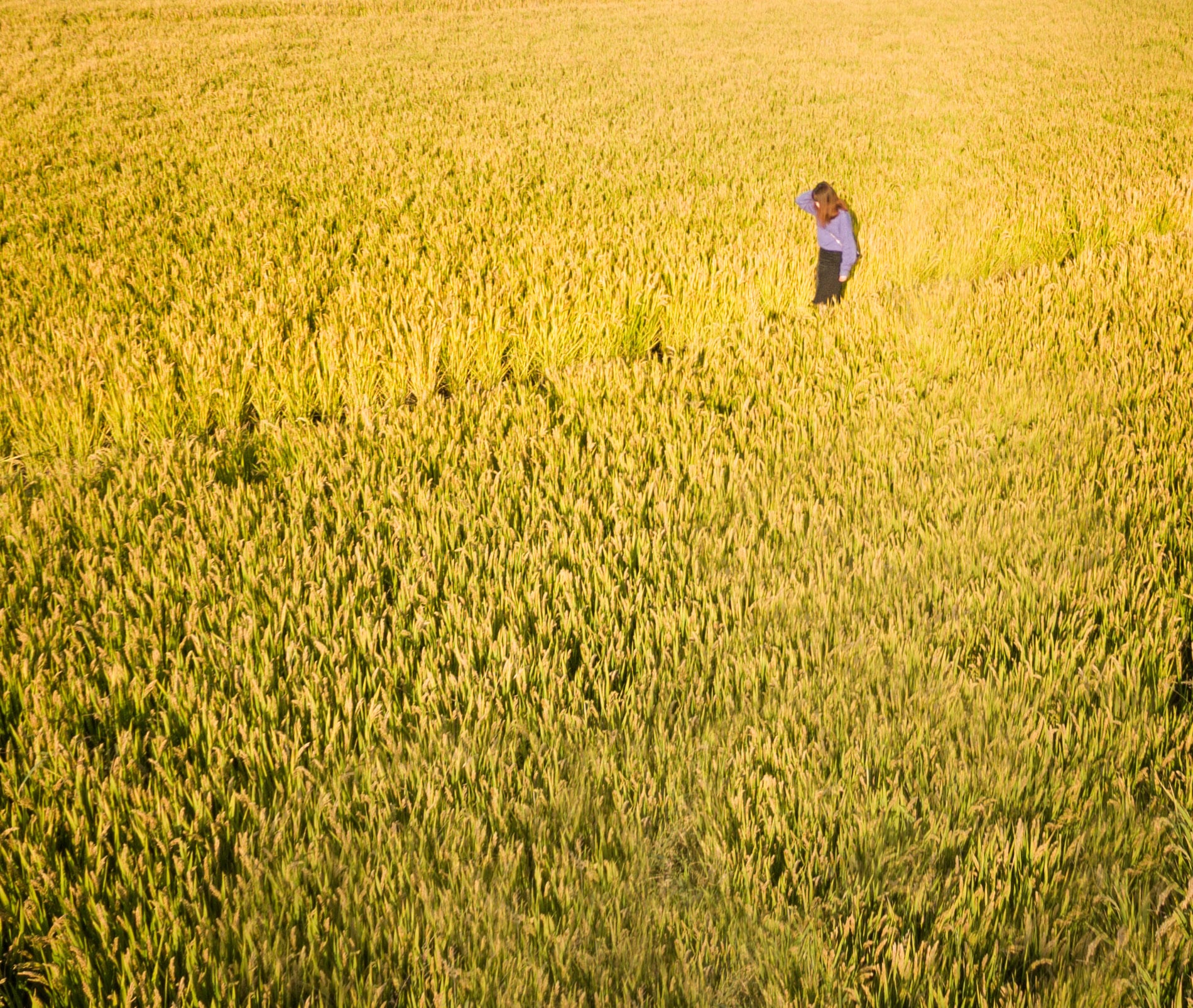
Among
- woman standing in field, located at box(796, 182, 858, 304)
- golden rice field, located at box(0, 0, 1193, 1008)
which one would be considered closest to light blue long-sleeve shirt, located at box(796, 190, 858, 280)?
woman standing in field, located at box(796, 182, 858, 304)

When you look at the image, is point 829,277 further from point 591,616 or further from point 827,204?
point 591,616

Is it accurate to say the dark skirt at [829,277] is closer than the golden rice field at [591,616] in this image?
No

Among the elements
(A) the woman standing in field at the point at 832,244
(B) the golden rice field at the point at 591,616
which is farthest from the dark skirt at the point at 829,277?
(B) the golden rice field at the point at 591,616

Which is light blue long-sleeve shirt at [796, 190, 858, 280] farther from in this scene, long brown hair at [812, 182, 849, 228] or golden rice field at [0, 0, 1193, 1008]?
golden rice field at [0, 0, 1193, 1008]

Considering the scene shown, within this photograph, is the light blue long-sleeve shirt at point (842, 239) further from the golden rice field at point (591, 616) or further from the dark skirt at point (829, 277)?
the golden rice field at point (591, 616)

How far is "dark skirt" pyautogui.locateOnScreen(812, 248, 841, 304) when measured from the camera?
4.89 metres

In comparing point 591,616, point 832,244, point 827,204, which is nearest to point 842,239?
point 832,244

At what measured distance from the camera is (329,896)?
142 centimetres

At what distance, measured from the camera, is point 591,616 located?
7.28 ft

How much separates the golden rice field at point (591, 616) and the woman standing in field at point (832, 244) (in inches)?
6.5

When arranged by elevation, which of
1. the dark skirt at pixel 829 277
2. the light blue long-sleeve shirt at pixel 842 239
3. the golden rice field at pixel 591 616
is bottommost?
the golden rice field at pixel 591 616

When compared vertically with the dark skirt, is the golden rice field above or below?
below

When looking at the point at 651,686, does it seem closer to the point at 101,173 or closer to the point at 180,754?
the point at 180,754

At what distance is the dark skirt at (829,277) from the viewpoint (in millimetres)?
4887
